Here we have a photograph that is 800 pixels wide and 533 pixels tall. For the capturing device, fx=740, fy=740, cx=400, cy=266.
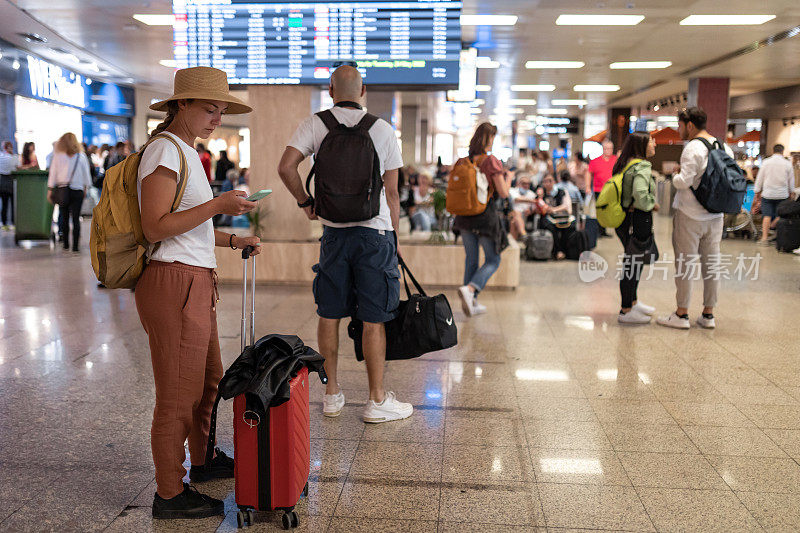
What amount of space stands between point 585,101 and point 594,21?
13.0 meters

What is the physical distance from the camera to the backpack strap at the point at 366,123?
338 cm

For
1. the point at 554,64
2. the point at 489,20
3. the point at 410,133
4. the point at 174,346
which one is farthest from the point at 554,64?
the point at 174,346

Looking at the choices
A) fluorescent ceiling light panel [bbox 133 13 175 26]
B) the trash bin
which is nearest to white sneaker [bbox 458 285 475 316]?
the trash bin

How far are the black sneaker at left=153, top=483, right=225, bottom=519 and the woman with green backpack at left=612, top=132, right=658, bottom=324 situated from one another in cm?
421

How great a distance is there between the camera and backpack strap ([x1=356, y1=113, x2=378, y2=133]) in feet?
11.1

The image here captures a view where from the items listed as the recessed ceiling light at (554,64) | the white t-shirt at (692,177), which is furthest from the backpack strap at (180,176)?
the recessed ceiling light at (554,64)

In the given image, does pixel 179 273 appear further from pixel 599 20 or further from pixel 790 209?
pixel 790 209

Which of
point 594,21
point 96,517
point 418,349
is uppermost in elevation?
point 594,21

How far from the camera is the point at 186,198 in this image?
8.23 ft

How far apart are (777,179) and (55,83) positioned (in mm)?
16038

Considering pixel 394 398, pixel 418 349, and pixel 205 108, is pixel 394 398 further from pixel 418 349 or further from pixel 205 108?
pixel 205 108

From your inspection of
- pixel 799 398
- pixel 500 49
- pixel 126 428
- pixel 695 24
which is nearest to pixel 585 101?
pixel 500 49

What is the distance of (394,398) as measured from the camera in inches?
149

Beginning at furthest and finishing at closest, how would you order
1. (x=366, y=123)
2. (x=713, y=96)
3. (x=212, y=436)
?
(x=713, y=96), (x=366, y=123), (x=212, y=436)
